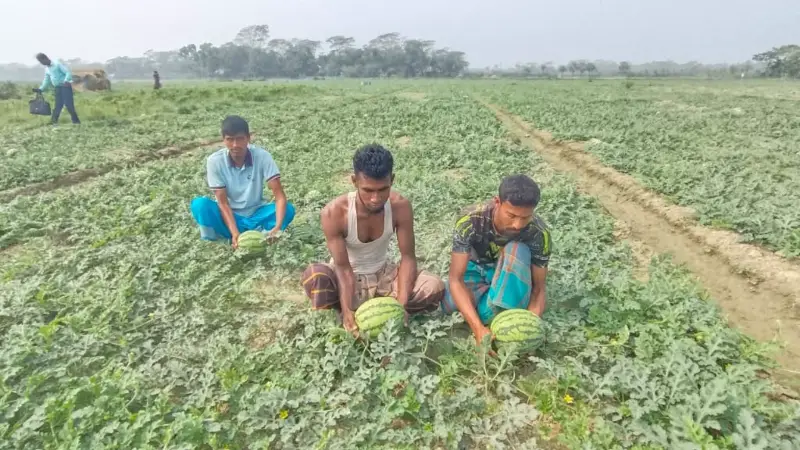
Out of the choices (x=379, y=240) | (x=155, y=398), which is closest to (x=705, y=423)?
(x=379, y=240)

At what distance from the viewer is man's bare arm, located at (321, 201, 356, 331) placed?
362cm

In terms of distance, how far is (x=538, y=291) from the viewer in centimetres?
372

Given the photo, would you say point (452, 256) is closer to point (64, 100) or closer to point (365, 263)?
point (365, 263)

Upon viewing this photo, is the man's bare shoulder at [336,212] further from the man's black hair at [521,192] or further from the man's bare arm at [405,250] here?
the man's black hair at [521,192]

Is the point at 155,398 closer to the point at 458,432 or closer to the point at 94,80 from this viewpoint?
the point at 458,432

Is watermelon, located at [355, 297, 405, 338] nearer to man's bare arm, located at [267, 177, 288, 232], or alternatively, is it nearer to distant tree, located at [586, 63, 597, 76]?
man's bare arm, located at [267, 177, 288, 232]

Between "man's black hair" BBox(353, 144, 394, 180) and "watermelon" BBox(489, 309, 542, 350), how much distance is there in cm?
128

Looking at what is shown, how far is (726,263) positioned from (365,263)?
3.87 metres

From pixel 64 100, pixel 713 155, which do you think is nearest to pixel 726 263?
pixel 713 155

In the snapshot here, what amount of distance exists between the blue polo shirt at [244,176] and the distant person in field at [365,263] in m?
1.97

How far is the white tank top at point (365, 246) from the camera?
3662mm

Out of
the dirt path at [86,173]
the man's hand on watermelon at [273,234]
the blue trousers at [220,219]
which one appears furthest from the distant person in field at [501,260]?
the dirt path at [86,173]

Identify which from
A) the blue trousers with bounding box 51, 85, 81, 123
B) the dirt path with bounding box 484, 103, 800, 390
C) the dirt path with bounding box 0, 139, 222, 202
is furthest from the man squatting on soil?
the blue trousers with bounding box 51, 85, 81, 123

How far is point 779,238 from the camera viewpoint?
5227mm
